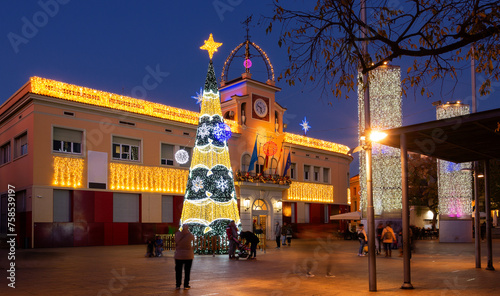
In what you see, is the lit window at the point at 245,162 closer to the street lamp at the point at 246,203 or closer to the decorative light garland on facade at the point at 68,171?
the street lamp at the point at 246,203

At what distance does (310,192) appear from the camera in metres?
50.6

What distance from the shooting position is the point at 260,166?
45469mm

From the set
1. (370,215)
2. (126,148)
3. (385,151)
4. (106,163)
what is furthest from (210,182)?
(126,148)

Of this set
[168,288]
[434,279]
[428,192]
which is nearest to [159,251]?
[168,288]

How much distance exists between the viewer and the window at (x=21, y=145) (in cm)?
3231

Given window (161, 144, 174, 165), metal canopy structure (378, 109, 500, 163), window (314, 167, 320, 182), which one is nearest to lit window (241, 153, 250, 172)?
window (161, 144, 174, 165)

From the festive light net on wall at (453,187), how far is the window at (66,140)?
23.8m

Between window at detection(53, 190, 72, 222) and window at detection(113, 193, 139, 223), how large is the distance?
309cm

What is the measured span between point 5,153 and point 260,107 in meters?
20.6

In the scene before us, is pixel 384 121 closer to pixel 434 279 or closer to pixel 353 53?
pixel 434 279

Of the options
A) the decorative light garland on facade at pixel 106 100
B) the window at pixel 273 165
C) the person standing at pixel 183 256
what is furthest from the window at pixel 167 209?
the person standing at pixel 183 256

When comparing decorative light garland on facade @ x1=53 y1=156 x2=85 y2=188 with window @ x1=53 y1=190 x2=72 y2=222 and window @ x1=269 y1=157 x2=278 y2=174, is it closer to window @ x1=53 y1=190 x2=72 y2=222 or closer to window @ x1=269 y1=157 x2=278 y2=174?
window @ x1=53 y1=190 x2=72 y2=222

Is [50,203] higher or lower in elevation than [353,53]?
lower

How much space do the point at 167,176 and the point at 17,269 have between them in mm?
20772
